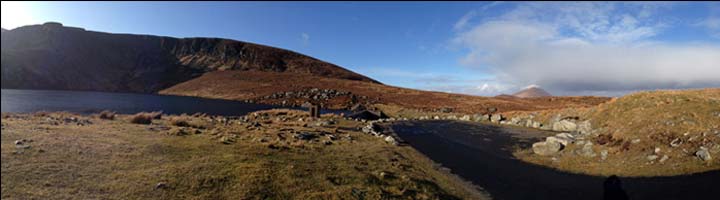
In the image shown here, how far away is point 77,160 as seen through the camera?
44.7 feet

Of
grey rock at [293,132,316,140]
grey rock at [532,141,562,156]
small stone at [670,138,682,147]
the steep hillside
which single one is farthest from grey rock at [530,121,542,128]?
the steep hillside

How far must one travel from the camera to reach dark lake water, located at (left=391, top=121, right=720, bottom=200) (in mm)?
14371

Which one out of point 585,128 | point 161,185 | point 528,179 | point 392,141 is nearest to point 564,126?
point 585,128

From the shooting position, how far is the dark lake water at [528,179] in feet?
47.1

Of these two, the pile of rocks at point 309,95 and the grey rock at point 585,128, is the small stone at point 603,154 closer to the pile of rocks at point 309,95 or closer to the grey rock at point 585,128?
the grey rock at point 585,128

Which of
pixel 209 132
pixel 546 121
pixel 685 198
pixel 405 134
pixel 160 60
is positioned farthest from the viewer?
pixel 160 60

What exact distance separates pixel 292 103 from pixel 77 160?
281 ft

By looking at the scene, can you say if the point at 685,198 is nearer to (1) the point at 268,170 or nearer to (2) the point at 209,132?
(1) the point at 268,170

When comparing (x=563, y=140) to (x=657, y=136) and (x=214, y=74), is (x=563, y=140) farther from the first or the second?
(x=214, y=74)

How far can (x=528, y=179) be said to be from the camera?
60.7 ft

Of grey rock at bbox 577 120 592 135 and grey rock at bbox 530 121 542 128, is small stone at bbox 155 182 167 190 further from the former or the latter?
Result: grey rock at bbox 530 121 542 128

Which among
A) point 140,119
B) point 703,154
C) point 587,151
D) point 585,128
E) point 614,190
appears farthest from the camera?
point 585,128

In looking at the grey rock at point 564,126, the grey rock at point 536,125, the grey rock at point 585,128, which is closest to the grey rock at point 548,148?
the grey rock at point 585,128

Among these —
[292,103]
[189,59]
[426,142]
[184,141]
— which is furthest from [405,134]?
[189,59]
